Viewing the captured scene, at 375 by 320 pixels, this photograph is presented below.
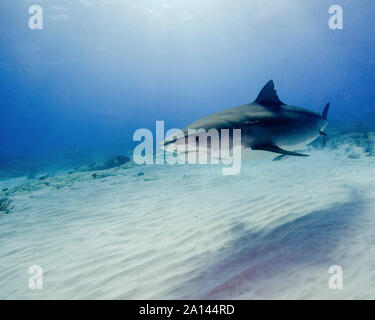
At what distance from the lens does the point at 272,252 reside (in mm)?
2998

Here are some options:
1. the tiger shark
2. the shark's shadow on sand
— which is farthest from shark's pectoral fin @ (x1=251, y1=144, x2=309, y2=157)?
the shark's shadow on sand

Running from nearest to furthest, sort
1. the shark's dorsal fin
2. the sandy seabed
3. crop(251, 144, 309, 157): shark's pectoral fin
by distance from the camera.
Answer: the sandy seabed < crop(251, 144, 309, 157): shark's pectoral fin < the shark's dorsal fin

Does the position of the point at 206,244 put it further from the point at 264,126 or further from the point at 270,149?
the point at 264,126

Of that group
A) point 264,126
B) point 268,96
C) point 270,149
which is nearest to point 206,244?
point 270,149

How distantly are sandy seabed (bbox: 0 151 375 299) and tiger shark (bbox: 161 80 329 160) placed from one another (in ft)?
4.11

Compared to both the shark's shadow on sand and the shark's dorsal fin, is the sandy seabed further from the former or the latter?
the shark's dorsal fin

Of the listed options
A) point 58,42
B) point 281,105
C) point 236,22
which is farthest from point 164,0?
point 281,105

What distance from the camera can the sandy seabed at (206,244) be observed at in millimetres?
2463

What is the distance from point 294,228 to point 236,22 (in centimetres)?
4418

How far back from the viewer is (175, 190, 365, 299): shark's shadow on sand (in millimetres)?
2463

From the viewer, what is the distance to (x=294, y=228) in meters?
3.58

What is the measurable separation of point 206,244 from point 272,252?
3.35 feet

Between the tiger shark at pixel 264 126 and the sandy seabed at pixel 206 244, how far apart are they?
1252 mm

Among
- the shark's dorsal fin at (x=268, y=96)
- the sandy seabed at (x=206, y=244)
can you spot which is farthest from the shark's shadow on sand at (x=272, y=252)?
the shark's dorsal fin at (x=268, y=96)
